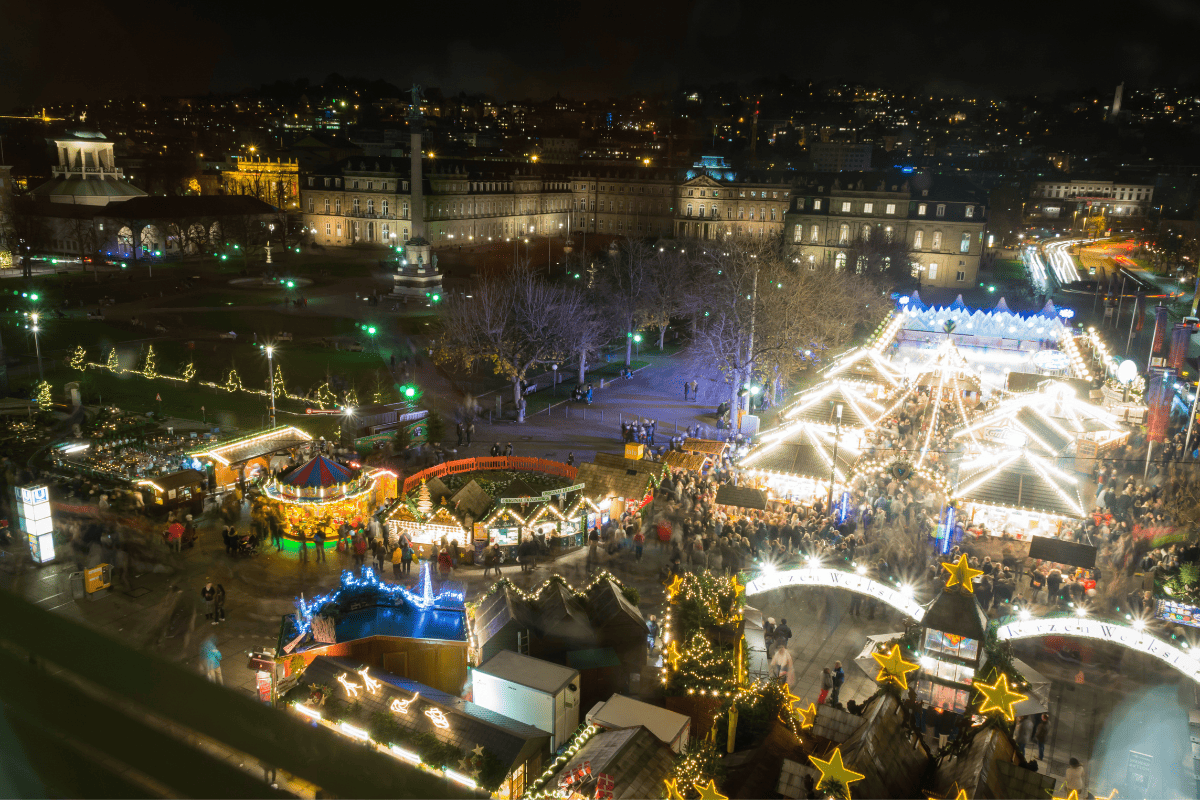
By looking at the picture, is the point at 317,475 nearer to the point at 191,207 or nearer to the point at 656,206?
the point at 191,207

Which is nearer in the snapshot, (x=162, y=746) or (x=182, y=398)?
(x=162, y=746)

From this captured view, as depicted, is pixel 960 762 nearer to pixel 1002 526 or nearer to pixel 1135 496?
pixel 1002 526

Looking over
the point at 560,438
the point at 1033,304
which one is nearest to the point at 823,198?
the point at 1033,304

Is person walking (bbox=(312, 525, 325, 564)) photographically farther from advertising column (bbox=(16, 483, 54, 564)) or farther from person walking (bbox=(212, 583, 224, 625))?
advertising column (bbox=(16, 483, 54, 564))

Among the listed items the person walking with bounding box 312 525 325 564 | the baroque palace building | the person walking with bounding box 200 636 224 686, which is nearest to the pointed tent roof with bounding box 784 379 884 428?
the person walking with bounding box 312 525 325 564

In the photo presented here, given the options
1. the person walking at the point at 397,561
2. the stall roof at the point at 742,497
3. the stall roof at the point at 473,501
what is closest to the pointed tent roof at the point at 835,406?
the stall roof at the point at 742,497

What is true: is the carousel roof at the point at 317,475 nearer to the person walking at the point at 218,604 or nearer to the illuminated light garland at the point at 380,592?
the person walking at the point at 218,604

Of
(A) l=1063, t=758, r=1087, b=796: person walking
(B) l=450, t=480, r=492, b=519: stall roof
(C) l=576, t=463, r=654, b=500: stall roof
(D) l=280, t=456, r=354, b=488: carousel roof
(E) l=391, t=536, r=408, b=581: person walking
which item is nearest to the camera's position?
(A) l=1063, t=758, r=1087, b=796: person walking
